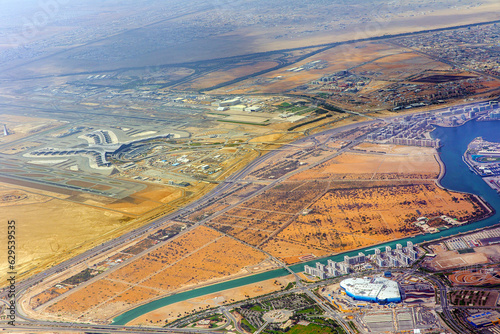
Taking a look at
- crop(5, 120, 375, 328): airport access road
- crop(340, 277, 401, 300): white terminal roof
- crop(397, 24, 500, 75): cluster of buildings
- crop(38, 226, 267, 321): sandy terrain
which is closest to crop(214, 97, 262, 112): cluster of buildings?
crop(5, 120, 375, 328): airport access road

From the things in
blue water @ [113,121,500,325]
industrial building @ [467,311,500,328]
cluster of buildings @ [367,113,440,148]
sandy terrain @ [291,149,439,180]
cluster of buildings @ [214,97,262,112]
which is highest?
cluster of buildings @ [214,97,262,112]

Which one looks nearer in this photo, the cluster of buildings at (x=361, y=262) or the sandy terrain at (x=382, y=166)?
the cluster of buildings at (x=361, y=262)

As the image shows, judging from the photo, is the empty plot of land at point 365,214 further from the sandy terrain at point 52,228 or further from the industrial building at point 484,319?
the sandy terrain at point 52,228

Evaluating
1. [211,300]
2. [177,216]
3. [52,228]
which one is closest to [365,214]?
[211,300]

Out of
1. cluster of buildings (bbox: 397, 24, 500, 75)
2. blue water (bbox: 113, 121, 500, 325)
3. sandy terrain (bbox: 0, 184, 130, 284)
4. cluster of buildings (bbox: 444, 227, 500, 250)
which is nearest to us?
blue water (bbox: 113, 121, 500, 325)

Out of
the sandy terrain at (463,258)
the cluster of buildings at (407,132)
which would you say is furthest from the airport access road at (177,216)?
the sandy terrain at (463,258)

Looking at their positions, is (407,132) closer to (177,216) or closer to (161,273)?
(177,216)

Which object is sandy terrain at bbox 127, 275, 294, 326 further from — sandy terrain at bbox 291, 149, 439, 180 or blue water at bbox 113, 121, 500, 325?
sandy terrain at bbox 291, 149, 439, 180

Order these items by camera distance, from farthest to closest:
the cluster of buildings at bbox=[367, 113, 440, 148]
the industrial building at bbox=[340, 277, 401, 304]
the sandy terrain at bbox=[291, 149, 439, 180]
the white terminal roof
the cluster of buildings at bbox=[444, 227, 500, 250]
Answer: the cluster of buildings at bbox=[367, 113, 440, 148]
the sandy terrain at bbox=[291, 149, 439, 180]
the cluster of buildings at bbox=[444, 227, 500, 250]
the white terminal roof
the industrial building at bbox=[340, 277, 401, 304]
